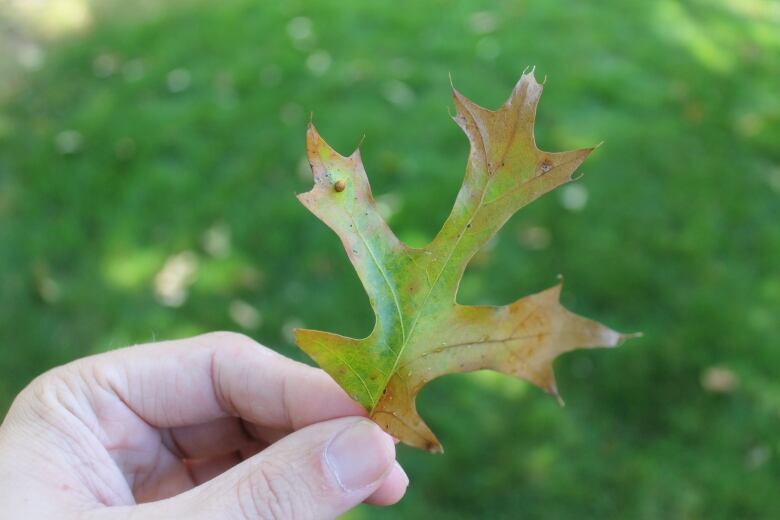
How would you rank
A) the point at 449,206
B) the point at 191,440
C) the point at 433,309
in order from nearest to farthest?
the point at 433,309 < the point at 191,440 < the point at 449,206

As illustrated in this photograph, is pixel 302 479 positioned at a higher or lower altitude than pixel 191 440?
higher

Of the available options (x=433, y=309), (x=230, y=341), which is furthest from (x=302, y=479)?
(x=230, y=341)

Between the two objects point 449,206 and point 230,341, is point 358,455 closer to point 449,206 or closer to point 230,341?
point 230,341

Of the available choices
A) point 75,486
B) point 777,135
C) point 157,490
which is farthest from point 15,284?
Result: point 777,135

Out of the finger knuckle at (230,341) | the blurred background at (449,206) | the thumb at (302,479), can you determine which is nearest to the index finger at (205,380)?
the finger knuckle at (230,341)

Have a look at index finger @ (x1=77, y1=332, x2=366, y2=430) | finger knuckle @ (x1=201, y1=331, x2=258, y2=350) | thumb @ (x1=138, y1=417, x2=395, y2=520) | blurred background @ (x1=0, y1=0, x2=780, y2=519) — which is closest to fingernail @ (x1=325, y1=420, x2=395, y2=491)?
thumb @ (x1=138, y1=417, x2=395, y2=520)

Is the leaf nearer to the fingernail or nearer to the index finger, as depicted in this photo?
the fingernail

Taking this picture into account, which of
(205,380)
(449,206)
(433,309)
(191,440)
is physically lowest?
(449,206)
